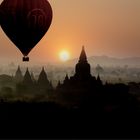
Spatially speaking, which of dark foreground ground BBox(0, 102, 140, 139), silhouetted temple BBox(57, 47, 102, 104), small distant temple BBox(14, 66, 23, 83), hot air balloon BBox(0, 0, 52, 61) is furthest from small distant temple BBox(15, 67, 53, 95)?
hot air balloon BBox(0, 0, 52, 61)

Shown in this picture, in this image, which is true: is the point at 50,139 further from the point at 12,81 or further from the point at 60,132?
the point at 12,81

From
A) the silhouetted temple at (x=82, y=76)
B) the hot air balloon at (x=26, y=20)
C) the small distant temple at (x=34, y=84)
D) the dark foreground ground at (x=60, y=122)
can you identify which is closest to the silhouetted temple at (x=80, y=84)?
the silhouetted temple at (x=82, y=76)

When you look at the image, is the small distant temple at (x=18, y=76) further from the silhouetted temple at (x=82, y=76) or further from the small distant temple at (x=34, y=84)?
the silhouetted temple at (x=82, y=76)

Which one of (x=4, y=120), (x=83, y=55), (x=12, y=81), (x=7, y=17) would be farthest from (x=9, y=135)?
(x=7, y=17)

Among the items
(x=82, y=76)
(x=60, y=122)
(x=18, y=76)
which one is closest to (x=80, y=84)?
(x=82, y=76)

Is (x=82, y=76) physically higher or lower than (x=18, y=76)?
lower

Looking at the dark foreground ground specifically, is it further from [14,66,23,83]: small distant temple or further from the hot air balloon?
the hot air balloon

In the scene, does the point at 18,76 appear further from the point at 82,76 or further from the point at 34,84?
the point at 82,76
